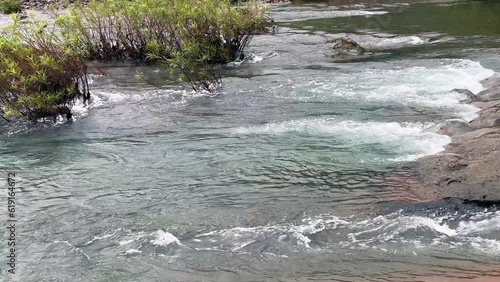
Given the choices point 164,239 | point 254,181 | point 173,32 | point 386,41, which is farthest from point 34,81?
point 386,41

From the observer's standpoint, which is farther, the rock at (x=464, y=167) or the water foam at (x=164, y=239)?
the rock at (x=464, y=167)

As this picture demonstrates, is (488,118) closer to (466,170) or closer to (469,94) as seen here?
(469,94)

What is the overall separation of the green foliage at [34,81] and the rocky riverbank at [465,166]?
313 inches

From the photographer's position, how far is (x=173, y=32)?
1692 cm

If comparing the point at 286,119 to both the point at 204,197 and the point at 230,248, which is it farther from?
the point at 230,248

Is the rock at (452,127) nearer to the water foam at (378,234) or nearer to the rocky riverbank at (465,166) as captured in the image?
the rocky riverbank at (465,166)

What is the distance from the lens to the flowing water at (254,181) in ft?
22.8

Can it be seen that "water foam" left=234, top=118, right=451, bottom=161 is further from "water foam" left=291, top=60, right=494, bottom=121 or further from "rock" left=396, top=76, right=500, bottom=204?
"water foam" left=291, top=60, right=494, bottom=121

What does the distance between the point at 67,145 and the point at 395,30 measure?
51.2ft

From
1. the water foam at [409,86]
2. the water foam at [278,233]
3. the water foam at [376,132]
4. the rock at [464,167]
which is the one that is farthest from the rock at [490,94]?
the water foam at [278,233]

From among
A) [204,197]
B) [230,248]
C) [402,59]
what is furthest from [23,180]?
[402,59]

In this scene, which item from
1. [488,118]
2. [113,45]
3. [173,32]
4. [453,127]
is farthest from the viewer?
[113,45]

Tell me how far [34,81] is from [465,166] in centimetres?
886

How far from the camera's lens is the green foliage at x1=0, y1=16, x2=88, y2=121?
41.1 feet
